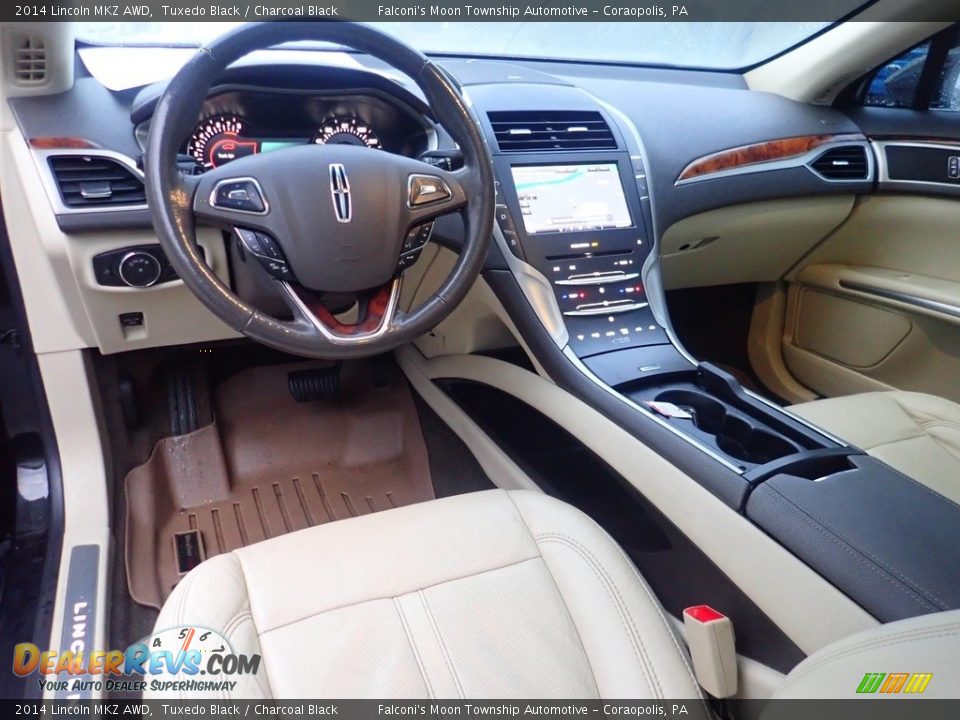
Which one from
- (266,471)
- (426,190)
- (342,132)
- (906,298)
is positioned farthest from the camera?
(906,298)

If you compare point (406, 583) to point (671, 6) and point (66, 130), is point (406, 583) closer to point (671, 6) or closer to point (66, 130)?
point (66, 130)

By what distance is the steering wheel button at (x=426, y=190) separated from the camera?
40.2 inches

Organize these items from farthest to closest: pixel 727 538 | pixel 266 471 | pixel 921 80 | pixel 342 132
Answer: pixel 921 80
pixel 266 471
pixel 342 132
pixel 727 538

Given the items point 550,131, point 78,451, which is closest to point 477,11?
point 550,131

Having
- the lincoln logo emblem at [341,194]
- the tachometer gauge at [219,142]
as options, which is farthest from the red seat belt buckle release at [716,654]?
the tachometer gauge at [219,142]

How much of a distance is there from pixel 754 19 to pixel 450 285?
1411mm

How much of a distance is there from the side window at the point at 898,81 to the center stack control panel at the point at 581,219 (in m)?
0.89

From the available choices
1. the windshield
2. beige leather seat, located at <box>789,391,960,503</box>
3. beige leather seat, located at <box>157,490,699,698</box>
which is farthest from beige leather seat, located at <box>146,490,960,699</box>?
the windshield

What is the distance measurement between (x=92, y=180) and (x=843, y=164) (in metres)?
1.78

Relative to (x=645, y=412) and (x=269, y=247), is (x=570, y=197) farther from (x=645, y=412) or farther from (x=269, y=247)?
(x=269, y=247)

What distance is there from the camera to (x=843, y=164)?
1.85m

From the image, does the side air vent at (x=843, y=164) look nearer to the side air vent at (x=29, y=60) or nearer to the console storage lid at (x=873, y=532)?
the console storage lid at (x=873, y=532)

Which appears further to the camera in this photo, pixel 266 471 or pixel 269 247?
pixel 266 471

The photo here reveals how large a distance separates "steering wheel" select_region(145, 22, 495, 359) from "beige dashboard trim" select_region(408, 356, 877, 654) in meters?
0.33
